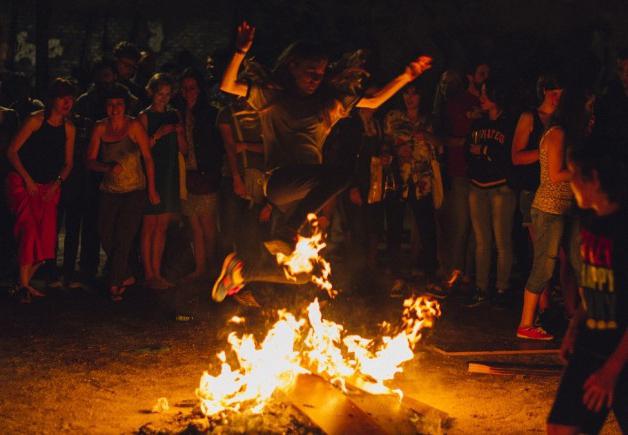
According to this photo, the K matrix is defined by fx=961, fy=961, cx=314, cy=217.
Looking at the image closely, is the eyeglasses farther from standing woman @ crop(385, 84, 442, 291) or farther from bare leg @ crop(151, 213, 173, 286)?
standing woman @ crop(385, 84, 442, 291)

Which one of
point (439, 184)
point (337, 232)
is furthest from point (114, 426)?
point (337, 232)

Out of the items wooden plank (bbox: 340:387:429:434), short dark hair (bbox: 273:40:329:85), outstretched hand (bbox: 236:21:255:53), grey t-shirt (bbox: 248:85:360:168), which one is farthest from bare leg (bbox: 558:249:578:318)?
outstretched hand (bbox: 236:21:255:53)

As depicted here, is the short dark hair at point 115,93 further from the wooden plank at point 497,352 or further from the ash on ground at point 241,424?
the ash on ground at point 241,424

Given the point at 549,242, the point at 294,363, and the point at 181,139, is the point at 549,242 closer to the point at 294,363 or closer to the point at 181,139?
the point at 294,363

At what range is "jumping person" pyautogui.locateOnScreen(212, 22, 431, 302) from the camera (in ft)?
24.8

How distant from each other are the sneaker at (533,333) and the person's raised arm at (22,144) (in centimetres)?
481

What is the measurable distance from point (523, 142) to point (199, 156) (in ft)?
11.2

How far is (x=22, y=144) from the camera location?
9.29m

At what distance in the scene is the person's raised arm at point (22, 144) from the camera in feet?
30.3

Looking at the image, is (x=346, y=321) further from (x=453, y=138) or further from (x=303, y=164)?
(x=453, y=138)

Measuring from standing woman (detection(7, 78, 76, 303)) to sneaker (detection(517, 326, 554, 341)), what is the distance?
464 centimetres

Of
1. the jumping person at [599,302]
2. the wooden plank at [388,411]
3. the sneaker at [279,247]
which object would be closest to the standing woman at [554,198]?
the sneaker at [279,247]

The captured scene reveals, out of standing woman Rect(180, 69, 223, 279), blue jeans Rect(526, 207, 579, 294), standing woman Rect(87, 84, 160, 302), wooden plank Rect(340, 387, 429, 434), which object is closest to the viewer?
wooden plank Rect(340, 387, 429, 434)

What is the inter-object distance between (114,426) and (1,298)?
4173 millimetres
